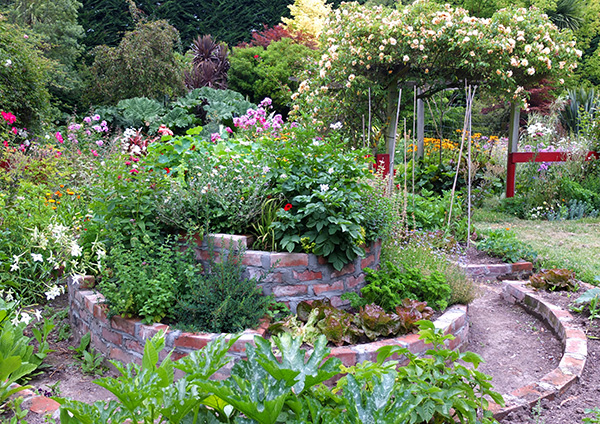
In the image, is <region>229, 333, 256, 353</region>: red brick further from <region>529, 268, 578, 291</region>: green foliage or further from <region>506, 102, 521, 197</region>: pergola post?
<region>506, 102, 521, 197</region>: pergola post

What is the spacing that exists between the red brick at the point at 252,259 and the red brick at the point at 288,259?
0.28 ft

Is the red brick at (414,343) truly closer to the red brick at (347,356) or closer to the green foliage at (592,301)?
the red brick at (347,356)

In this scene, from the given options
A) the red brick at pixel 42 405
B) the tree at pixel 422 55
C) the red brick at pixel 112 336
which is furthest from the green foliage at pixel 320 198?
the tree at pixel 422 55

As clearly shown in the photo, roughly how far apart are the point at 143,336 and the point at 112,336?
A: 304 mm

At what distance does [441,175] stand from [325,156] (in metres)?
4.75

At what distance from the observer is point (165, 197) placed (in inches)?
122

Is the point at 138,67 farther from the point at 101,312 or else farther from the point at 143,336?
the point at 143,336

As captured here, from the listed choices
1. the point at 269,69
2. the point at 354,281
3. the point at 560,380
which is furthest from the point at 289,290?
the point at 269,69

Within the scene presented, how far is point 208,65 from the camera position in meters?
→ 13.8

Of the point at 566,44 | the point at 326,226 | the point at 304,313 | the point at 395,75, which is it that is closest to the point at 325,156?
the point at 326,226

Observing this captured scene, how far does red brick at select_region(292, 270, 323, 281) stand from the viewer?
303cm

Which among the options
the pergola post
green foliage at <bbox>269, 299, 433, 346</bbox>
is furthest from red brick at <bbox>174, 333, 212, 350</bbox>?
the pergola post

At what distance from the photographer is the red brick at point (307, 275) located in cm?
303

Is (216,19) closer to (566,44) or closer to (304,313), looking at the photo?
(566,44)
